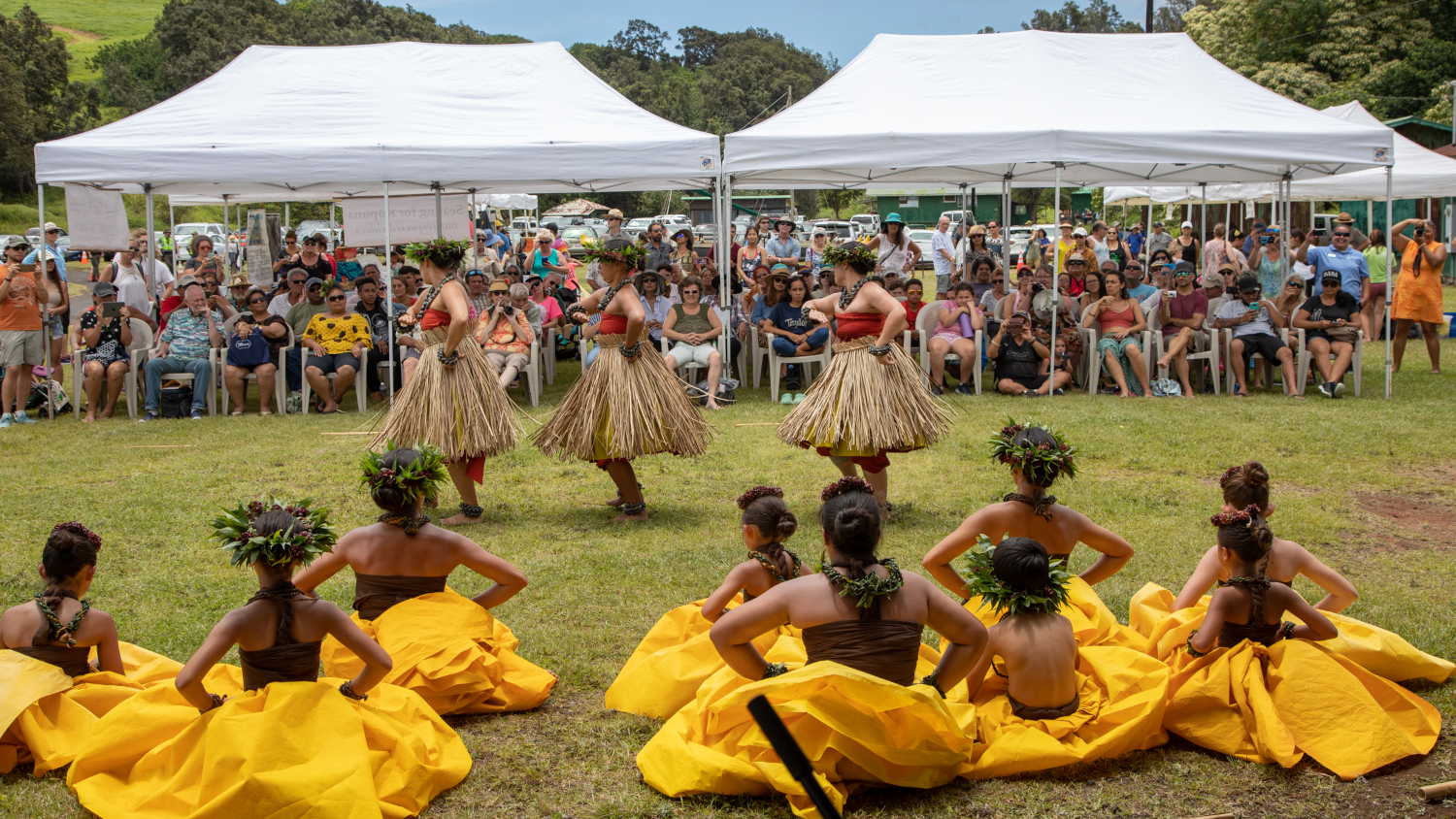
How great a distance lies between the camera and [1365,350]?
14.1m

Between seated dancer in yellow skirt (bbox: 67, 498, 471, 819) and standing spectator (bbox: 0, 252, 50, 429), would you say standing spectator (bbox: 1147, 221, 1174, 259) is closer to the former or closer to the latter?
standing spectator (bbox: 0, 252, 50, 429)

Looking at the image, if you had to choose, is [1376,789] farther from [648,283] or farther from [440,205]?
[440,205]

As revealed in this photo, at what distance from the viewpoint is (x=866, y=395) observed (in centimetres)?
613

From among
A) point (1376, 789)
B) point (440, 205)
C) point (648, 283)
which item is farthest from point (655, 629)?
point (440, 205)

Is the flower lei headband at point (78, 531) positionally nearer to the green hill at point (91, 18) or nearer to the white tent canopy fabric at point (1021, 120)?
the white tent canopy fabric at point (1021, 120)

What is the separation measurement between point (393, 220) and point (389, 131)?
7.70ft

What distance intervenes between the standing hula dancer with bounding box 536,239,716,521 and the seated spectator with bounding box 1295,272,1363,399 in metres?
7.46

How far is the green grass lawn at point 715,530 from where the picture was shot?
3.34 meters

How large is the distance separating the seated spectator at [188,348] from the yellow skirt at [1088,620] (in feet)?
28.9

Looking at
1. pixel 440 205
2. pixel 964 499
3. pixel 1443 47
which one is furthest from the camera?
pixel 1443 47

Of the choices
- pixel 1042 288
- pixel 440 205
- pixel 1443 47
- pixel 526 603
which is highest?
pixel 1443 47

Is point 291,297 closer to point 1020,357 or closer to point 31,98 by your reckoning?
point 1020,357

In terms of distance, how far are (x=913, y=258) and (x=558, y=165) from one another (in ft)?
17.3

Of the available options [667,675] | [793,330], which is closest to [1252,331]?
[793,330]
